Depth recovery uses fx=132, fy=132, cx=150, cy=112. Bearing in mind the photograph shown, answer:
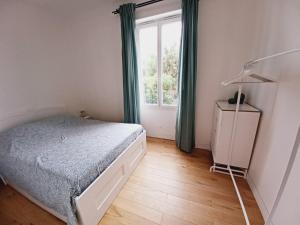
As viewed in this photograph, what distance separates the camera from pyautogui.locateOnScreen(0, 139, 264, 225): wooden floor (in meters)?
1.27

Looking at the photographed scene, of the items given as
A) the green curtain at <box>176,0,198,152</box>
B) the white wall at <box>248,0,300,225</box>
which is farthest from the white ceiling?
the white wall at <box>248,0,300,225</box>

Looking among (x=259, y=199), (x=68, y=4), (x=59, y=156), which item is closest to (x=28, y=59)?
(x=68, y=4)

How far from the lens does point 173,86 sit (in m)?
2.52

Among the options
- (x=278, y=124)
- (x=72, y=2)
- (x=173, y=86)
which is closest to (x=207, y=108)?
(x=173, y=86)

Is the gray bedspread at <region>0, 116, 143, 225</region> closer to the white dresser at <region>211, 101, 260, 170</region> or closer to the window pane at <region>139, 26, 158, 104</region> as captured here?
the window pane at <region>139, 26, 158, 104</region>

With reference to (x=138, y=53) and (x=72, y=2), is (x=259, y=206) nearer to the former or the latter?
(x=138, y=53)

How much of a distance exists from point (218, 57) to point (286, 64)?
99cm

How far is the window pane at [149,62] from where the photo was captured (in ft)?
8.09

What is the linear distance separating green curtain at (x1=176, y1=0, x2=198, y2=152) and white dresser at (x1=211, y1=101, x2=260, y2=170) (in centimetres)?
55

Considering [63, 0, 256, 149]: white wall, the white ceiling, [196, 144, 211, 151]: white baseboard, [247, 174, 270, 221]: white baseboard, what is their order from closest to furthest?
[247, 174, 270, 221]: white baseboard
[63, 0, 256, 149]: white wall
the white ceiling
[196, 144, 211, 151]: white baseboard

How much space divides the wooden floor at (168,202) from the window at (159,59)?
52.8 inches

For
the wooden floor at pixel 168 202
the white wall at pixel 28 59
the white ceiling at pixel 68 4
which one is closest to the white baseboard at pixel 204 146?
the wooden floor at pixel 168 202

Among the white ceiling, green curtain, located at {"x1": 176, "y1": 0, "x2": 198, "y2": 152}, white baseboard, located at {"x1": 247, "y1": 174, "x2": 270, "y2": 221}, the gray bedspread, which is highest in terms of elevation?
the white ceiling

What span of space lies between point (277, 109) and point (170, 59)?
1.73 meters
